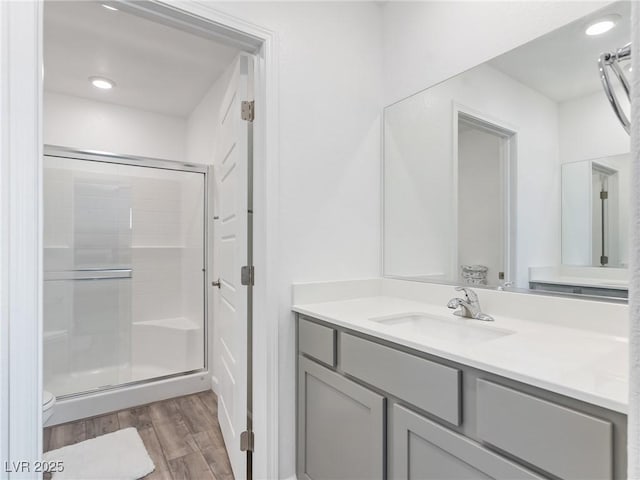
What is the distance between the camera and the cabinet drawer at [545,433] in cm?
68

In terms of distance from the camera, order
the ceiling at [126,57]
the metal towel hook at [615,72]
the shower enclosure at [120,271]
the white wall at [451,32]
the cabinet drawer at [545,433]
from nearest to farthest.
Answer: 1. the cabinet drawer at [545,433]
2. the metal towel hook at [615,72]
3. the white wall at [451,32]
4. the ceiling at [126,57]
5. the shower enclosure at [120,271]

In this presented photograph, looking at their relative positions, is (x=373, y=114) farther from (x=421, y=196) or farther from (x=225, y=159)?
(x=225, y=159)

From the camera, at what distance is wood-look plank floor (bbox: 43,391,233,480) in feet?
5.82

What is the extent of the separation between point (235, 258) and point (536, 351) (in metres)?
1.24

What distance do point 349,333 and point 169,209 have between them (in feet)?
8.31

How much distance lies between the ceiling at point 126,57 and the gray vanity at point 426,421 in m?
1.75

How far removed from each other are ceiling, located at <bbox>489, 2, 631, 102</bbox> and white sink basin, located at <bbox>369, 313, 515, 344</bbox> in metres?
0.87

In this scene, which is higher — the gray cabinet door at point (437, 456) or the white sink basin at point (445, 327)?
the white sink basin at point (445, 327)

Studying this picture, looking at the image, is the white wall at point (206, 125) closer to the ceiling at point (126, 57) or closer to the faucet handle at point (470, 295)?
the ceiling at point (126, 57)

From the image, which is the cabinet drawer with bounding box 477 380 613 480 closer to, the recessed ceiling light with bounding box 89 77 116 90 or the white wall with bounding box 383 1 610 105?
the white wall with bounding box 383 1 610 105

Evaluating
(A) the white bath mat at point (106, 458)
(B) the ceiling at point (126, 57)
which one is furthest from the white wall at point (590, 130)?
(A) the white bath mat at point (106, 458)

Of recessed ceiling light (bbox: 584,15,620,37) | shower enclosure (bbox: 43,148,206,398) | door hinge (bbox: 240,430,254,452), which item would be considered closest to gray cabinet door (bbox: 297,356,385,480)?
door hinge (bbox: 240,430,254,452)

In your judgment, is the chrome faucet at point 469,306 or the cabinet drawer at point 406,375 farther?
the chrome faucet at point 469,306

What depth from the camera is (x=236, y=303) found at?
1653 mm
